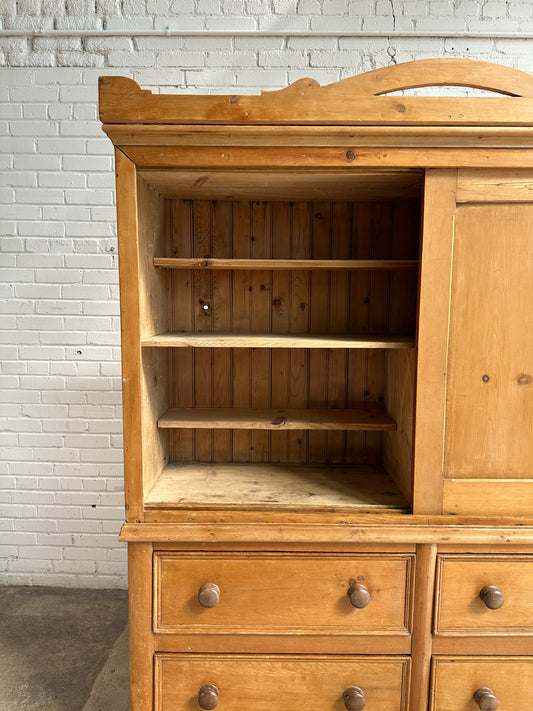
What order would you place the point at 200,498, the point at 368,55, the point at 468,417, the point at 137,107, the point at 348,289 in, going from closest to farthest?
the point at 137,107, the point at 468,417, the point at 200,498, the point at 348,289, the point at 368,55

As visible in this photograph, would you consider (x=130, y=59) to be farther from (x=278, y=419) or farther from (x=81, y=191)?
(x=278, y=419)

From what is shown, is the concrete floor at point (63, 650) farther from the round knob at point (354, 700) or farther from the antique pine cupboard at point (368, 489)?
the round knob at point (354, 700)

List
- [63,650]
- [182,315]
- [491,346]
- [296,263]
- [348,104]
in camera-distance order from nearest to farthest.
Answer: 1. [348,104]
2. [491,346]
3. [296,263]
4. [182,315]
5. [63,650]

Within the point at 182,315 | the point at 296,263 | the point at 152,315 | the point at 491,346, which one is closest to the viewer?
the point at 491,346

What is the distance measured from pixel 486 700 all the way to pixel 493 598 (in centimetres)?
31

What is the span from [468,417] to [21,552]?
2334mm

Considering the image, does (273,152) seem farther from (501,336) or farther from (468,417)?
(468,417)

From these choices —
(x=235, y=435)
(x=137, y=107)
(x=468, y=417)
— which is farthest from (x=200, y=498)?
(x=137, y=107)

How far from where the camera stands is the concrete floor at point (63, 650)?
70.3 inches

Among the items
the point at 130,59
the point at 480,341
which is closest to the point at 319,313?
the point at 480,341

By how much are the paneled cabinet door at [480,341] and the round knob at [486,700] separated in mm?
542

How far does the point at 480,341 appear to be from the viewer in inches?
52.7

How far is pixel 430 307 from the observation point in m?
1.32

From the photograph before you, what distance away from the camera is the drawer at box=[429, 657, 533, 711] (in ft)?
4.53
